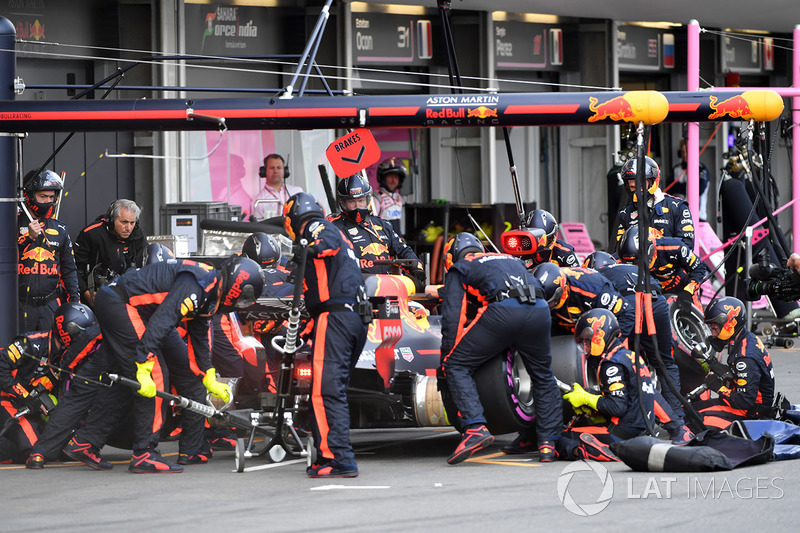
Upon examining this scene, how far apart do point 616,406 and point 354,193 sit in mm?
3835

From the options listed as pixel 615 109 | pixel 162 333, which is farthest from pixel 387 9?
pixel 162 333

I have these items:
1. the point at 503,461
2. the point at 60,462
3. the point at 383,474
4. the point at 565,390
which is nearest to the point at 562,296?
the point at 565,390

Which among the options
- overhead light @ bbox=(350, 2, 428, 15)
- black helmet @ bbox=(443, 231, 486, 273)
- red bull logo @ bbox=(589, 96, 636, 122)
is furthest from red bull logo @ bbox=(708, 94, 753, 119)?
overhead light @ bbox=(350, 2, 428, 15)

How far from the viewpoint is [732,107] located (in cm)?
1012

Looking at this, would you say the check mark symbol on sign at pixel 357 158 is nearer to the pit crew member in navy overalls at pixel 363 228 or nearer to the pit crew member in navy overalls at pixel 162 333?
the pit crew member in navy overalls at pixel 363 228

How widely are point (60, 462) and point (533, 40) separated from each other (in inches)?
484

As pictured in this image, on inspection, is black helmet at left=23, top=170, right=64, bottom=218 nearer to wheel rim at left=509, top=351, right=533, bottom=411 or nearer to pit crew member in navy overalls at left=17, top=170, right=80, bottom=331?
pit crew member in navy overalls at left=17, top=170, right=80, bottom=331

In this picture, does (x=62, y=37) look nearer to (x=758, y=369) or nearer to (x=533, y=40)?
(x=533, y=40)

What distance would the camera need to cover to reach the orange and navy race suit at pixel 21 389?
9547 millimetres

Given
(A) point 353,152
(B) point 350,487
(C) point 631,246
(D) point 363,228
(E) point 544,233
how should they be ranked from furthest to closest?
(D) point 363,228, (C) point 631,246, (E) point 544,233, (A) point 353,152, (B) point 350,487

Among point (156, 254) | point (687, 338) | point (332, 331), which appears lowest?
point (687, 338)

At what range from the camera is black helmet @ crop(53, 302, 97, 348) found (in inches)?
376

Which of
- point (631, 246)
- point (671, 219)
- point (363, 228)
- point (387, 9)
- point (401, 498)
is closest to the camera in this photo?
point (401, 498)

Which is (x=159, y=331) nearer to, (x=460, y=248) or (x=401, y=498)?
(x=401, y=498)
